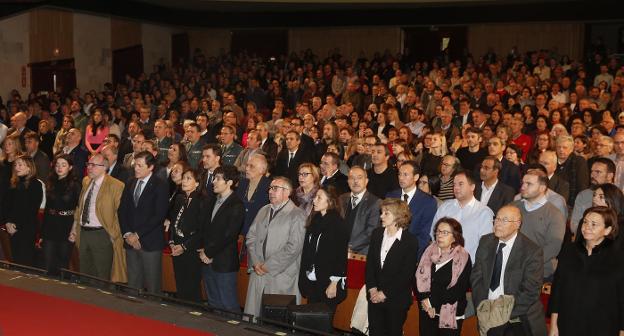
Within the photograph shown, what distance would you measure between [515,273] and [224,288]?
2.43m

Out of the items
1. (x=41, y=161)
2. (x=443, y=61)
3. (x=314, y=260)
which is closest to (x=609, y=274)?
(x=314, y=260)

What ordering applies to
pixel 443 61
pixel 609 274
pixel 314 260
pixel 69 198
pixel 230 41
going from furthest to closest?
pixel 230 41
pixel 443 61
pixel 69 198
pixel 314 260
pixel 609 274

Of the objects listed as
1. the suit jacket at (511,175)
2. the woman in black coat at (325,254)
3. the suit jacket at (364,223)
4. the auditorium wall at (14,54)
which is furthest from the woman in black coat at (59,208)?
the auditorium wall at (14,54)

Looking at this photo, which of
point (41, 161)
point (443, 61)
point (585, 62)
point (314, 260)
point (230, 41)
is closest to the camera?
point (314, 260)

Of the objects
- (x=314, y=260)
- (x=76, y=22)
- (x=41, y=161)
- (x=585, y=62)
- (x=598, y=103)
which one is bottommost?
(x=314, y=260)

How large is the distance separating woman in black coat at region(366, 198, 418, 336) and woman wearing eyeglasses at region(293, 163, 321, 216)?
0.96 metres

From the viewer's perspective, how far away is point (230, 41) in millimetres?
23469

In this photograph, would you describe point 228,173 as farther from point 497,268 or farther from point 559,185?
point 559,185

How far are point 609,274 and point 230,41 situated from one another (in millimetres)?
19608

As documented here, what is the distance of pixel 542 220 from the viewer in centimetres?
584

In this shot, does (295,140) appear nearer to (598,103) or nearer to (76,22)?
(598,103)

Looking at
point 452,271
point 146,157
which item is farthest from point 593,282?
point 146,157

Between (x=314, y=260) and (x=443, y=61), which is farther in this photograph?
(x=443, y=61)

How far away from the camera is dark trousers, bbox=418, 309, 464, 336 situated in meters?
5.38
